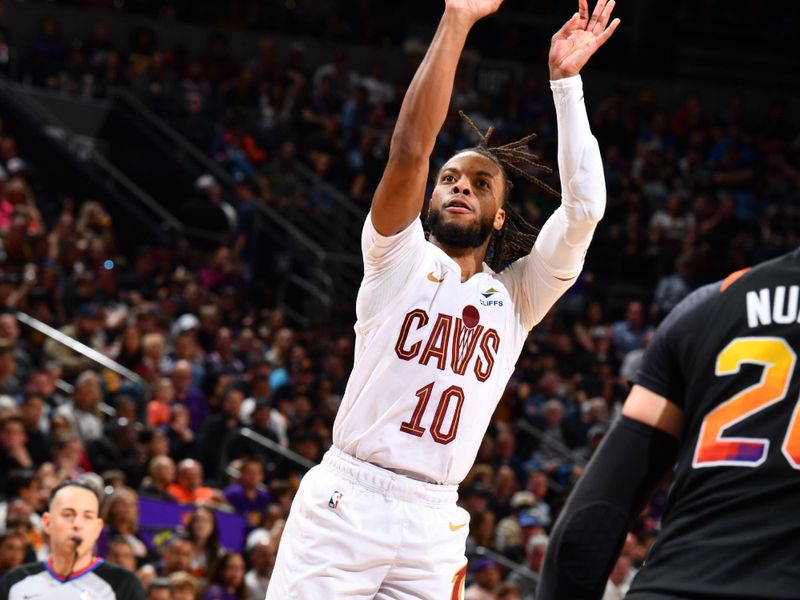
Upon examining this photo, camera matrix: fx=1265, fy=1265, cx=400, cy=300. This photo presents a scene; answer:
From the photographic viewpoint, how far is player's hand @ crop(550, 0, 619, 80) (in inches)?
163

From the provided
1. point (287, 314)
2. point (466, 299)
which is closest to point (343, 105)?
point (287, 314)

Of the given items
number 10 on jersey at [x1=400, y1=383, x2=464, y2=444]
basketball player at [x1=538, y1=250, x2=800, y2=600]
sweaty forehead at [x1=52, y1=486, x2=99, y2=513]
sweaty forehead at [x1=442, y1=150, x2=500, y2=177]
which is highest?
sweaty forehead at [x1=442, y1=150, x2=500, y2=177]

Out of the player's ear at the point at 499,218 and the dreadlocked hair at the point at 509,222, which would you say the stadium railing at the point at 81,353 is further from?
the player's ear at the point at 499,218

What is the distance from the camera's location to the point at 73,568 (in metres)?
5.92

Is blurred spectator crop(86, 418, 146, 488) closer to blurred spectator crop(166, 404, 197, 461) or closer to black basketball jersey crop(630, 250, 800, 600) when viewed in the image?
blurred spectator crop(166, 404, 197, 461)

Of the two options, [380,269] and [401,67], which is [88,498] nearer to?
[380,269]

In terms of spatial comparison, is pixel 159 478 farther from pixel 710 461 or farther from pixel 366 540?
pixel 710 461

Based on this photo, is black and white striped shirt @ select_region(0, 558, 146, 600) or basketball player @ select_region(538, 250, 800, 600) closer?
basketball player @ select_region(538, 250, 800, 600)

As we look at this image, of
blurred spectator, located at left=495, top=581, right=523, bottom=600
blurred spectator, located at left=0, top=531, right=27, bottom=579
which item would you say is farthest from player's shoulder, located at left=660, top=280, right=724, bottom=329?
blurred spectator, located at left=495, top=581, right=523, bottom=600

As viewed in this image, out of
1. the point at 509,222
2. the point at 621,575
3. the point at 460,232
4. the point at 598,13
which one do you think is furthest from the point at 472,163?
the point at 621,575

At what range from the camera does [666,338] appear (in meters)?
2.29

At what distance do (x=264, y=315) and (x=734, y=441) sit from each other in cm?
1261

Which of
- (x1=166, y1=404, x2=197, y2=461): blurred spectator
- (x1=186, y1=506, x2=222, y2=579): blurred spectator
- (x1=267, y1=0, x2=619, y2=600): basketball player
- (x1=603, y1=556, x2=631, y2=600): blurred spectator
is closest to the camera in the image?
(x1=267, y1=0, x2=619, y2=600): basketball player

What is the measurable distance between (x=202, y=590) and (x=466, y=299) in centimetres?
484
